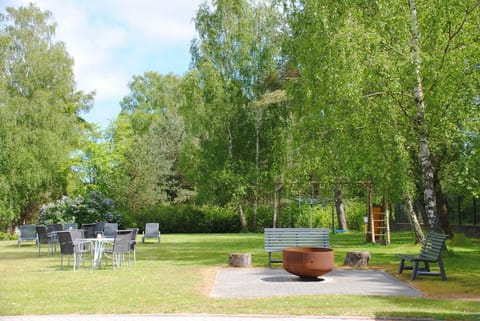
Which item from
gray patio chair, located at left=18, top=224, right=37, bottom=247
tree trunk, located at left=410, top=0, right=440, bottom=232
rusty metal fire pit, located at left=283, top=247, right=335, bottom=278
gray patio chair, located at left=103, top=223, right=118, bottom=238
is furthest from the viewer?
gray patio chair, located at left=18, top=224, right=37, bottom=247

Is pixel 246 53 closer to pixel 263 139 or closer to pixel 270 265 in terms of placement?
pixel 263 139

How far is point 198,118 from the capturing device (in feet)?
104

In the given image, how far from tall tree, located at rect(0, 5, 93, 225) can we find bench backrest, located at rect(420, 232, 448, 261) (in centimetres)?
2295

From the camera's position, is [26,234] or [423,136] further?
[26,234]

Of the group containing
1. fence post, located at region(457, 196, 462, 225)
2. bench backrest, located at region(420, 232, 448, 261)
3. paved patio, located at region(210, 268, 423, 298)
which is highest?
fence post, located at region(457, 196, 462, 225)

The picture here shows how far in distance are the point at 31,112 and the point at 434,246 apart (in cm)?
2482

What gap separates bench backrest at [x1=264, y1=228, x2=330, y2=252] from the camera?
13.4 metres

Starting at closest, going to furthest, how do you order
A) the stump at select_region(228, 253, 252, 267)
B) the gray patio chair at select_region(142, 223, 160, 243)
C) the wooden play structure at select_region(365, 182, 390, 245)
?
the stump at select_region(228, 253, 252, 267) < the wooden play structure at select_region(365, 182, 390, 245) < the gray patio chair at select_region(142, 223, 160, 243)

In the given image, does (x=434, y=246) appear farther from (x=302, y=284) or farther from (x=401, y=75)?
(x=401, y=75)

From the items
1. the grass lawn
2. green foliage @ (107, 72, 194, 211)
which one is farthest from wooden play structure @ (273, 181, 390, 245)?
green foliage @ (107, 72, 194, 211)

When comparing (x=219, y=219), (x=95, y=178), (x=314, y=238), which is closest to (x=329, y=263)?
(x=314, y=238)

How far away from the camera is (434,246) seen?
11250 millimetres

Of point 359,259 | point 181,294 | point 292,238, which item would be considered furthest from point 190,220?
point 181,294

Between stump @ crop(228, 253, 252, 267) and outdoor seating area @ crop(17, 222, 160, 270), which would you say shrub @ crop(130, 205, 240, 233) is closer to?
outdoor seating area @ crop(17, 222, 160, 270)
